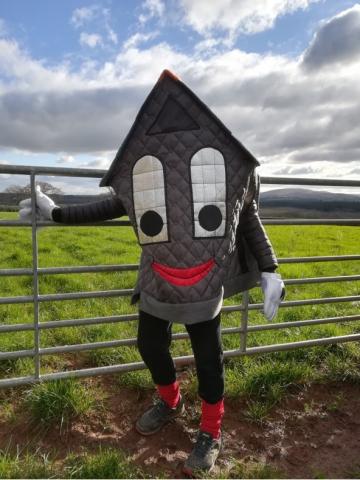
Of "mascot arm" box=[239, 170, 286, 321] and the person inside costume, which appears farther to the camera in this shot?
"mascot arm" box=[239, 170, 286, 321]

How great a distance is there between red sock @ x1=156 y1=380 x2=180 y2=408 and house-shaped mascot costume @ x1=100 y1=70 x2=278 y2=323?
0.60m

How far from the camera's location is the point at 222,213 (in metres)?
2.03

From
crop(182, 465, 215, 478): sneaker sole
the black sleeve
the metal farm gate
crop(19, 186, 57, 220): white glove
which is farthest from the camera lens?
the metal farm gate

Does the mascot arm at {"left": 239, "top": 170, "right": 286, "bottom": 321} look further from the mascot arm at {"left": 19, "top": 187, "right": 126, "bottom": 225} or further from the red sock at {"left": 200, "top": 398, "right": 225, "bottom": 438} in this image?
the mascot arm at {"left": 19, "top": 187, "right": 126, "bottom": 225}

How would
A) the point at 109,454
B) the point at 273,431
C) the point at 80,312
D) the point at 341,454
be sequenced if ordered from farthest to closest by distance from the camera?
the point at 80,312
the point at 273,431
the point at 341,454
the point at 109,454

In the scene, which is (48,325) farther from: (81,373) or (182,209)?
(182,209)

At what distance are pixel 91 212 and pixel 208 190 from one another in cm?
66

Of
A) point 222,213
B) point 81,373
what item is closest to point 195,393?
point 81,373

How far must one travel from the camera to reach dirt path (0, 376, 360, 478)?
2.27 meters

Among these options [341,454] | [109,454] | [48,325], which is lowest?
[341,454]

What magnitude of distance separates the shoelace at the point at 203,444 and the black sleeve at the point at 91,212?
1.24 meters

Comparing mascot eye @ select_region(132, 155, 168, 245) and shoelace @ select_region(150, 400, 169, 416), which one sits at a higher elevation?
mascot eye @ select_region(132, 155, 168, 245)

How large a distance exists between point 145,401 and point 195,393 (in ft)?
1.04

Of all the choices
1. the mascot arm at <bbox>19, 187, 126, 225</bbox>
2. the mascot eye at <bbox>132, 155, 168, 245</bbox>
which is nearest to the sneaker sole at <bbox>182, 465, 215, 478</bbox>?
the mascot eye at <bbox>132, 155, 168, 245</bbox>
